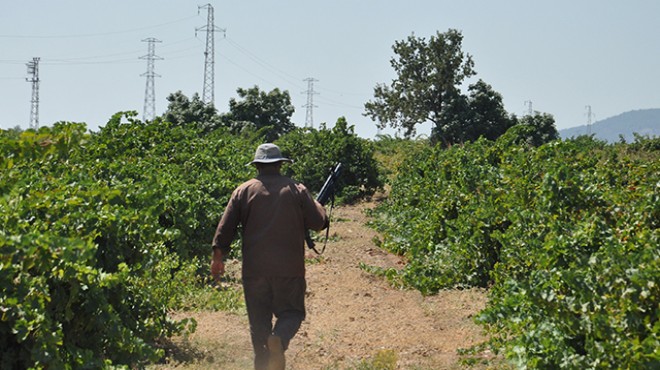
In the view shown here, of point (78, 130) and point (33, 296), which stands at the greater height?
point (78, 130)

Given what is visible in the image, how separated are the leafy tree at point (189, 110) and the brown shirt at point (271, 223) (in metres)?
36.2

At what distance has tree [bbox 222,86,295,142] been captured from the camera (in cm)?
5084

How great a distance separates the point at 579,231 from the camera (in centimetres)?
739

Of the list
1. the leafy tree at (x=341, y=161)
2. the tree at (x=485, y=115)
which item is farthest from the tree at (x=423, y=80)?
the leafy tree at (x=341, y=161)

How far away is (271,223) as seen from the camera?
24.1 feet

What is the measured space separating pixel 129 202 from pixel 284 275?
4.32 ft

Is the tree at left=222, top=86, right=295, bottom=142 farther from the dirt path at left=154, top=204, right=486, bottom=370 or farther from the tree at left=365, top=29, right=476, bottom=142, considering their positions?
the dirt path at left=154, top=204, right=486, bottom=370

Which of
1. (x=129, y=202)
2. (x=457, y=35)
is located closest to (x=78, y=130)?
(x=129, y=202)

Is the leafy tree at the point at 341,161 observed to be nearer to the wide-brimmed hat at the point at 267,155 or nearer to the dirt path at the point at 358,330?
the dirt path at the point at 358,330

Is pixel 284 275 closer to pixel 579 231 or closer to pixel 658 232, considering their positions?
pixel 579 231

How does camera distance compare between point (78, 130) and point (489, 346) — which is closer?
point (78, 130)

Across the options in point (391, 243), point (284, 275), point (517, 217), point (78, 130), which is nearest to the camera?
point (284, 275)

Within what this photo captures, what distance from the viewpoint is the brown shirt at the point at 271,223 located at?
7.32 metres

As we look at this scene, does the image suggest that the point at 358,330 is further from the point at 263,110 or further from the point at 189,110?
the point at 263,110
